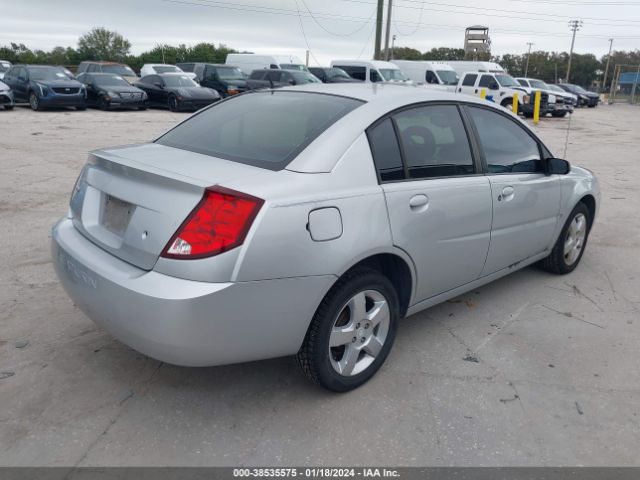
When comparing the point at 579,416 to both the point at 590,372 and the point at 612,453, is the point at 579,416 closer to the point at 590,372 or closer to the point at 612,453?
the point at 612,453

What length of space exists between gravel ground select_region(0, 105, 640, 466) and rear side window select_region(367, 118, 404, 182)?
1166 millimetres

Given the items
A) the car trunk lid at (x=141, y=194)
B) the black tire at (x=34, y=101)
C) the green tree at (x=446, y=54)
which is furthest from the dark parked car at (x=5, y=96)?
the green tree at (x=446, y=54)

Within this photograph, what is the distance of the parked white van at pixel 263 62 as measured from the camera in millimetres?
28188

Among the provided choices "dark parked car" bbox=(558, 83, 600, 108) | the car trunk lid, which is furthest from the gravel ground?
A: "dark parked car" bbox=(558, 83, 600, 108)

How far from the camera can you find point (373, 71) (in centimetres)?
2623

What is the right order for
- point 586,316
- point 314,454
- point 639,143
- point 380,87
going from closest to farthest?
point 314,454, point 380,87, point 586,316, point 639,143

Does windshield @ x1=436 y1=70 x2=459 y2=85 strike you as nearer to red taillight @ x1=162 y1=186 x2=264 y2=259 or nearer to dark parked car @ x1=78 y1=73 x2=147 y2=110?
dark parked car @ x1=78 y1=73 x2=147 y2=110

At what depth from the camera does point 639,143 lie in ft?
56.7

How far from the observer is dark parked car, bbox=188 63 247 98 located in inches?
940

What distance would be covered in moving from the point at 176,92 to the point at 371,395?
64.0 feet

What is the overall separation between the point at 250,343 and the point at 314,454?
0.59m

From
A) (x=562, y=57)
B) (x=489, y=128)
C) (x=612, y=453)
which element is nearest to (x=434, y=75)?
(x=489, y=128)

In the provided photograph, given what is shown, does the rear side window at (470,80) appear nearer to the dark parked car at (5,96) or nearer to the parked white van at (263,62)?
the parked white van at (263,62)

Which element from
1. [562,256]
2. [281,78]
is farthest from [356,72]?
[562,256]
